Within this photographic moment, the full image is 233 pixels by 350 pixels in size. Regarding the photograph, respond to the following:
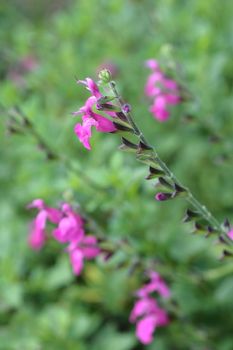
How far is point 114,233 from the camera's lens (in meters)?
3.19

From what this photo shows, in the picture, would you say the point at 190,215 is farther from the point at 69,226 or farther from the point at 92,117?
the point at 69,226

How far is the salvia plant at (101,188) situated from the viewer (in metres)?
1.65

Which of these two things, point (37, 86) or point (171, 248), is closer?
point (171, 248)

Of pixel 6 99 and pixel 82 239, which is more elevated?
pixel 6 99

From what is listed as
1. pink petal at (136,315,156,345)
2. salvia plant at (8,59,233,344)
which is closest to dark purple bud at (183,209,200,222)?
salvia plant at (8,59,233,344)

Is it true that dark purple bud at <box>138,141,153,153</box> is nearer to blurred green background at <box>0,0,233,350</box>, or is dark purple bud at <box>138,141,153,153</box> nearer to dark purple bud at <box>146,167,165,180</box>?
dark purple bud at <box>146,167,165,180</box>

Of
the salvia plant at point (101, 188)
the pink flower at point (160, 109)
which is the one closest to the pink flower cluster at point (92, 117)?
the salvia plant at point (101, 188)

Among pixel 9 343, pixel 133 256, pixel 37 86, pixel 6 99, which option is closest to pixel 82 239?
pixel 133 256

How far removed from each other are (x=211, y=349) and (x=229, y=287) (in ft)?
→ 1.21

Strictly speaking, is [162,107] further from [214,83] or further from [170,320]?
[214,83]

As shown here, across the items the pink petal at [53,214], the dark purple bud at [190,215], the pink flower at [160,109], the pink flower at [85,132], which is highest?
the pink flower at [160,109]

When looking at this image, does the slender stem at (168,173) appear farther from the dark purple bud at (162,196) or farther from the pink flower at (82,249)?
the pink flower at (82,249)

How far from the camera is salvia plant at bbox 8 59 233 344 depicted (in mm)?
1649

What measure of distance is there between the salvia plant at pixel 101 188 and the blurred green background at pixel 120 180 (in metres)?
0.09
